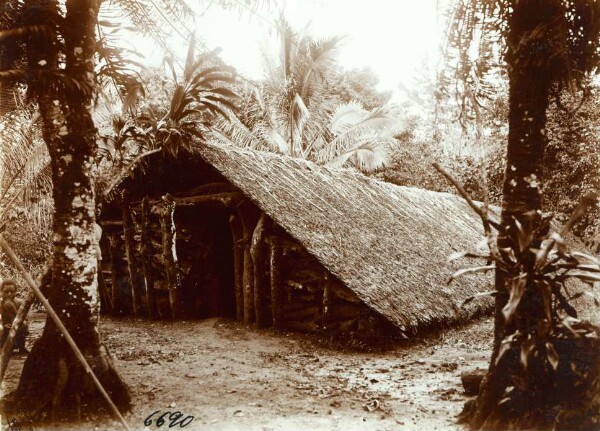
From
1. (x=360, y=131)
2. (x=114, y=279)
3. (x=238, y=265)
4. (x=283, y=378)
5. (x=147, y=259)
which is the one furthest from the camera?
(x=360, y=131)

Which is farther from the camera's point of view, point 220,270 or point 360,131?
point 360,131

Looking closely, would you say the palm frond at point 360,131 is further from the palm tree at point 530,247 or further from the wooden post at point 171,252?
the palm tree at point 530,247

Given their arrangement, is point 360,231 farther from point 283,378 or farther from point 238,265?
point 283,378

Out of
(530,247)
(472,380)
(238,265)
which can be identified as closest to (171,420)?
(472,380)

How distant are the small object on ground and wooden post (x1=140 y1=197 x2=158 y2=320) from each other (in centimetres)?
620

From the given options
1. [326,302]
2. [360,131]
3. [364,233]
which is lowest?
[326,302]

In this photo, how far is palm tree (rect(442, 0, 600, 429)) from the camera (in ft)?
11.9

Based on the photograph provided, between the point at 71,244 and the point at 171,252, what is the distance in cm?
451

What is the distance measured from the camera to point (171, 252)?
29.4 feet

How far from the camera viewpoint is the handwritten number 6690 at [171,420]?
169 inches

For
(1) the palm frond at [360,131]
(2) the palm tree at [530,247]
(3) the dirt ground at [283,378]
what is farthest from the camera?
(1) the palm frond at [360,131]

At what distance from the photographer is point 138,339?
313 inches

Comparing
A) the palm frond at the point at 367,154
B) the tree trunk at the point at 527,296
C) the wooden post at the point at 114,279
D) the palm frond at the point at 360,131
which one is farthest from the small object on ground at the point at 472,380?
the palm frond at the point at 360,131

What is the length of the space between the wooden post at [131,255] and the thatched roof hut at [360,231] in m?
0.42
